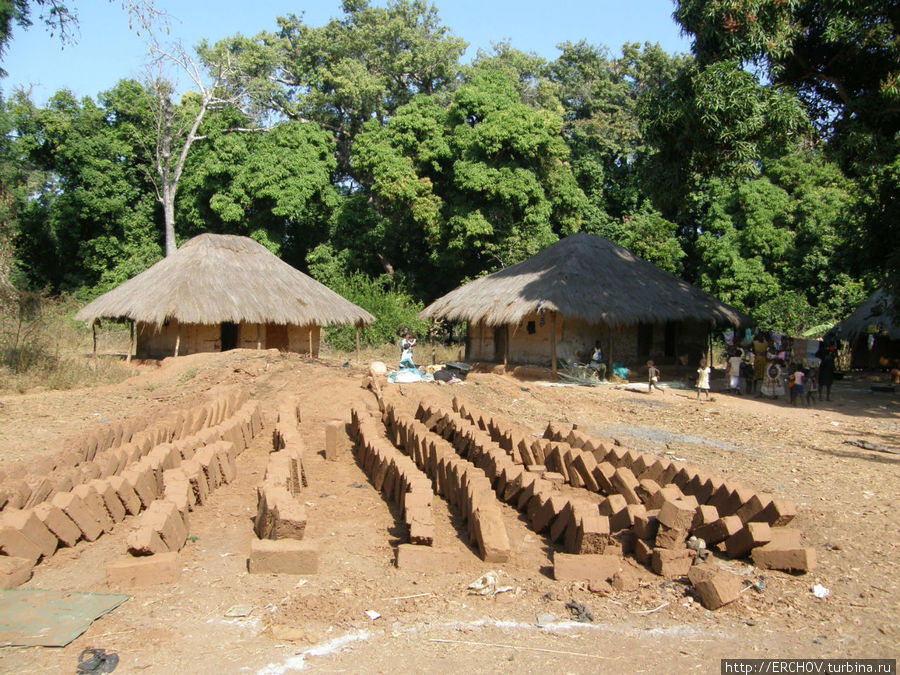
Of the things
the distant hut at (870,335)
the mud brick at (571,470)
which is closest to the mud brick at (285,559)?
the mud brick at (571,470)

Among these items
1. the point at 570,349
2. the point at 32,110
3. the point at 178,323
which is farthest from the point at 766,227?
the point at 32,110

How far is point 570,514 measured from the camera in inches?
201

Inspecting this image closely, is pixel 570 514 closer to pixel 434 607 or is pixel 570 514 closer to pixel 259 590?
pixel 434 607

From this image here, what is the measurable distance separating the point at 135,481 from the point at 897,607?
5.34m

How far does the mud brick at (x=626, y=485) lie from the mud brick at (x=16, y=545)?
4155 mm

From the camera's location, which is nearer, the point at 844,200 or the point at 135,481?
the point at 135,481

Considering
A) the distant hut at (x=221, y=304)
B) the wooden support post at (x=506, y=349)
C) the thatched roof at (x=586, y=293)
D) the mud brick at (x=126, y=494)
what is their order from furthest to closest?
the wooden support post at (x=506, y=349), the distant hut at (x=221, y=304), the thatched roof at (x=586, y=293), the mud brick at (x=126, y=494)

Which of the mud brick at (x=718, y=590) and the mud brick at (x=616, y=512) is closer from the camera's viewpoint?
the mud brick at (x=718, y=590)

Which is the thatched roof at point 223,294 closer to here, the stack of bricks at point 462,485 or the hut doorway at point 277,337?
the hut doorway at point 277,337

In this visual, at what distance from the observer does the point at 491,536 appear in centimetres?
489

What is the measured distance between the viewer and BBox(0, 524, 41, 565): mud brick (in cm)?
465

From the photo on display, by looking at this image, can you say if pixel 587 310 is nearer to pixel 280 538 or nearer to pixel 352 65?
pixel 280 538

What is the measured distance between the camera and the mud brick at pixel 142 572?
4312mm

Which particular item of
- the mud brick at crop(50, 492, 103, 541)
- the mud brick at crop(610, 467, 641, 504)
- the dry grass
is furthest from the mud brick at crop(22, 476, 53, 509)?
the dry grass
